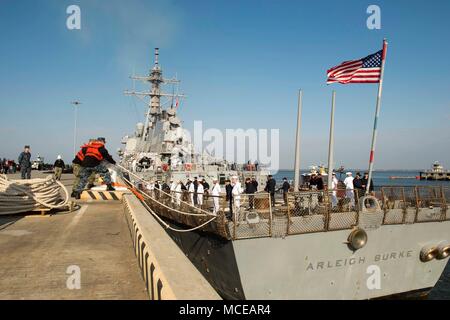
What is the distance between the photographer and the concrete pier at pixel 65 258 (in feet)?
13.0

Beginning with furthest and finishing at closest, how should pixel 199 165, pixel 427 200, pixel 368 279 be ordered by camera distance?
1. pixel 199 165
2. pixel 427 200
3. pixel 368 279

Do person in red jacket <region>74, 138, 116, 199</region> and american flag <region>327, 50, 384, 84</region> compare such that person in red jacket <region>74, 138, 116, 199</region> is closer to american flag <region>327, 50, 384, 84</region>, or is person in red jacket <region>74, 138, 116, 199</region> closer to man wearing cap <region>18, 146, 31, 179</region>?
man wearing cap <region>18, 146, 31, 179</region>

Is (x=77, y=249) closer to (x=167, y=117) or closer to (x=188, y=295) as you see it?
(x=188, y=295)

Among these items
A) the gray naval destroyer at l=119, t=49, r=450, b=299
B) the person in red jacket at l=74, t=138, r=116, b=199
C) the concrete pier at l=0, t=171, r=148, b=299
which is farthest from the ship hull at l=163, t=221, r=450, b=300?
the person in red jacket at l=74, t=138, r=116, b=199

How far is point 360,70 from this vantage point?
1248cm

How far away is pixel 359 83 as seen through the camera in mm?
12641

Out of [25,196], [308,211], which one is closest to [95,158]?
[25,196]

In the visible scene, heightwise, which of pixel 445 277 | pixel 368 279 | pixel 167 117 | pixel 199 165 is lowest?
pixel 445 277

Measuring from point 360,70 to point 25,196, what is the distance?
11.9 m

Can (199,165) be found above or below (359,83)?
below

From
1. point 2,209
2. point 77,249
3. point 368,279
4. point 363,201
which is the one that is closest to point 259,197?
point 363,201

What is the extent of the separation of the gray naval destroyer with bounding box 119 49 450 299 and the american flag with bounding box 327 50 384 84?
426 cm

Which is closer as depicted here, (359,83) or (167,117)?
(359,83)
